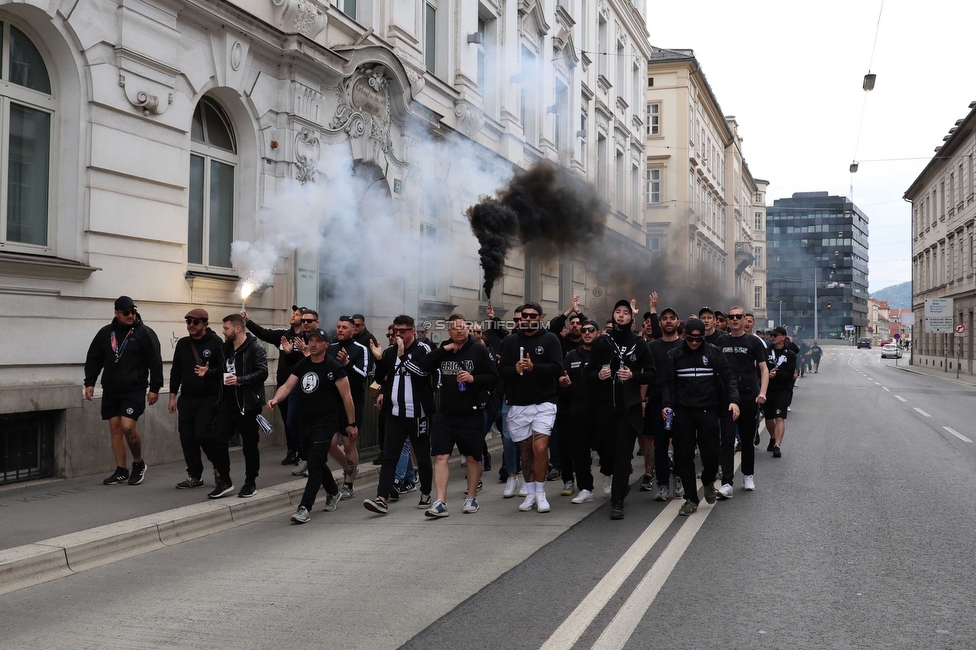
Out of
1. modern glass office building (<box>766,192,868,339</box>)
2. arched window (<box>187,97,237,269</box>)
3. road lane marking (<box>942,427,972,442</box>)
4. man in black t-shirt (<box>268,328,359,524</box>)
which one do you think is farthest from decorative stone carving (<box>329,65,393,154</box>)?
modern glass office building (<box>766,192,868,339</box>)

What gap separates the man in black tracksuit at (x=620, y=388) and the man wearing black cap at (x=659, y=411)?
0.55ft

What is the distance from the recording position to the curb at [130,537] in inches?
205

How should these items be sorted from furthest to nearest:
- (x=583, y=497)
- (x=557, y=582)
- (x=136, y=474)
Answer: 1. (x=136, y=474)
2. (x=583, y=497)
3. (x=557, y=582)

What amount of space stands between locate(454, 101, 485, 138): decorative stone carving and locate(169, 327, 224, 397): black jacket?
11046 mm

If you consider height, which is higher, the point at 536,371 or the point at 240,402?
the point at 536,371

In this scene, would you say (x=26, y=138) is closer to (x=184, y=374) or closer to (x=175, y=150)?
(x=175, y=150)

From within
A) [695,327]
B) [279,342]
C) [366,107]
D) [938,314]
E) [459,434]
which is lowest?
[459,434]

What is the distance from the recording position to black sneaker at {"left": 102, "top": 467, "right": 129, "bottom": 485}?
311 inches

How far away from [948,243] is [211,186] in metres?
47.5

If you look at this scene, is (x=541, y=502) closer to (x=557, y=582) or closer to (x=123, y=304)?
(x=557, y=582)

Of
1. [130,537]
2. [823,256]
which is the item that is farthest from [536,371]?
[823,256]

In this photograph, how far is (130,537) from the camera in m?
5.95

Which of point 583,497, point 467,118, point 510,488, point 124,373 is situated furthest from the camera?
point 467,118

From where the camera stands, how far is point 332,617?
4.36 m
